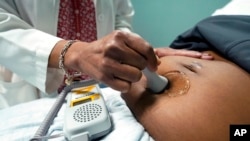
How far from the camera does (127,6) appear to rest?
51.0 inches

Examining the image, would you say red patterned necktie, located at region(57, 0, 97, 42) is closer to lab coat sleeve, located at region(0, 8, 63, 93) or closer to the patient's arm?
lab coat sleeve, located at region(0, 8, 63, 93)

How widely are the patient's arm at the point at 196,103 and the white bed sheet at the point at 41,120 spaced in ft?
0.09

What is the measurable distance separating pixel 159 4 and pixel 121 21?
1.80 feet

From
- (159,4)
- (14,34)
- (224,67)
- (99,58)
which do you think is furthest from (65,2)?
(159,4)

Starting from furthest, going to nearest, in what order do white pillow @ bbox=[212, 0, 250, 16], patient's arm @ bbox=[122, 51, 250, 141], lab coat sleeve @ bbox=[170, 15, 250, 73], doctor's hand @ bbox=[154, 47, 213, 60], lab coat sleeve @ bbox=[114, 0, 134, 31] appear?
1. lab coat sleeve @ bbox=[114, 0, 134, 31]
2. white pillow @ bbox=[212, 0, 250, 16]
3. doctor's hand @ bbox=[154, 47, 213, 60]
4. lab coat sleeve @ bbox=[170, 15, 250, 73]
5. patient's arm @ bbox=[122, 51, 250, 141]

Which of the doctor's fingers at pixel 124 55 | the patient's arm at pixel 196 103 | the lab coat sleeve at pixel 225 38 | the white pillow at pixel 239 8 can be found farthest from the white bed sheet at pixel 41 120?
the white pillow at pixel 239 8

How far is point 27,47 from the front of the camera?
800 millimetres

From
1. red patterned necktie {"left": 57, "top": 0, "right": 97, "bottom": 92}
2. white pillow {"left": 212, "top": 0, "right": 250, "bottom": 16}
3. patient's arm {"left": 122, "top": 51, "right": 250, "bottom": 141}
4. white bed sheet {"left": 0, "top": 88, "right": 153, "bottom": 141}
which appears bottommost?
white bed sheet {"left": 0, "top": 88, "right": 153, "bottom": 141}

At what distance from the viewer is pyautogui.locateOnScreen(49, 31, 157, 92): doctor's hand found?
0.56 metres

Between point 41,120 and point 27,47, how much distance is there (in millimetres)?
243

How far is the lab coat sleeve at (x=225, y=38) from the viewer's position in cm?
66

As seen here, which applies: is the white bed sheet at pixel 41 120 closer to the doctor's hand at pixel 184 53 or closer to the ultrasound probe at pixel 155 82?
the ultrasound probe at pixel 155 82

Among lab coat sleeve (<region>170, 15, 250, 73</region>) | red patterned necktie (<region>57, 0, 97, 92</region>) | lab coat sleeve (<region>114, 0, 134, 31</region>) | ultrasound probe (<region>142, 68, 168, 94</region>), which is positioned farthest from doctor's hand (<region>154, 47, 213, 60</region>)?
lab coat sleeve (<region>114, 0, 134, 31</region>)

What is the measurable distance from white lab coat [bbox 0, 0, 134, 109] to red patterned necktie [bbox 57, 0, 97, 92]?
0.03m
